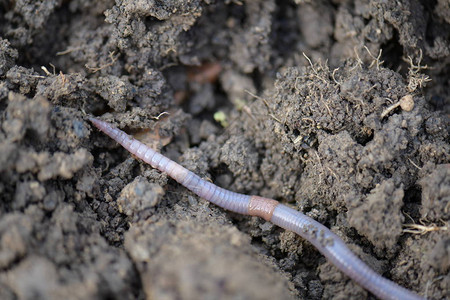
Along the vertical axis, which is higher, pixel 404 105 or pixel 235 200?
pixel 404 105

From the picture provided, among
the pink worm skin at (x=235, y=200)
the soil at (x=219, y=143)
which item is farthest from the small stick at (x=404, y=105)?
the pink worm skin at (x=235, y=200)

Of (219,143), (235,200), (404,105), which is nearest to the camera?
(404,105)

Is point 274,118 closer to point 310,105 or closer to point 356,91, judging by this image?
point 310,105

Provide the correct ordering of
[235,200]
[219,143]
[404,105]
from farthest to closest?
[219,143]
[235,200]
[404,105]

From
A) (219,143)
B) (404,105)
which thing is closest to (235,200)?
(219,143)

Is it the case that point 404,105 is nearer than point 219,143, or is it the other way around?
point 404,105

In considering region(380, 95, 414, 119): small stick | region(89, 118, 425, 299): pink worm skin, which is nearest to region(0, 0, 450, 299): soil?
region(380, 95, 414, 119): small stick

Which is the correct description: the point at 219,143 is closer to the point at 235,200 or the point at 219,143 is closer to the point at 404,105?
the point at 235,200

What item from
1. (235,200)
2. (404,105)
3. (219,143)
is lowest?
(235,200)

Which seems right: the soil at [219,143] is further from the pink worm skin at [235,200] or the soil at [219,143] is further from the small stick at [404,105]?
the pink worm skin at [235,200]
